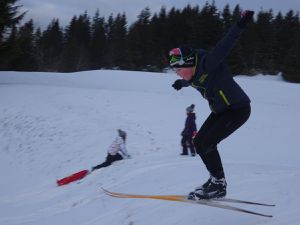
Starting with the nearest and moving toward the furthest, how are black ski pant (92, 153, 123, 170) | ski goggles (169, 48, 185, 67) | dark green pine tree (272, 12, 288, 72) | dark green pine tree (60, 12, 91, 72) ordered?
ski goggles (169, 48, 185, 67) → black ski pant (92, 153, 123, 170) → dark green pine tree (272, 12, 288, 72) → dark green pine tree (60, 12, 91, 72)

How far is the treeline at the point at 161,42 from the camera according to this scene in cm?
5712

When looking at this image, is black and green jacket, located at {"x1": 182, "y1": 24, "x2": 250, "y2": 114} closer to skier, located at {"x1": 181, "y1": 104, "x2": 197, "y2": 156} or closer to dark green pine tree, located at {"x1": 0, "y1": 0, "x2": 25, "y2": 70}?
skier, located at {"x1": 181, "y1": 104, "x2": 197, "y2": 156}

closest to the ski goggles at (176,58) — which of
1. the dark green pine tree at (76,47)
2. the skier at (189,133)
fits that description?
the skier at (189,133)

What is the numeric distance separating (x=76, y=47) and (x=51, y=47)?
281 inches

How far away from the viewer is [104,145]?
651 inches

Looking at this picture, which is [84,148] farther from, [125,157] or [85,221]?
[85,221]

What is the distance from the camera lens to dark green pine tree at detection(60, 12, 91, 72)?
235 ft

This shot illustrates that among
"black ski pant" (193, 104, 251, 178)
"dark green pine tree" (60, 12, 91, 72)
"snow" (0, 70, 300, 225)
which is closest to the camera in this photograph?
"black ski pant" (193, 104, 251, 178)

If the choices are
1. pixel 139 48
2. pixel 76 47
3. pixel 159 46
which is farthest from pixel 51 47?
pixel 159 46

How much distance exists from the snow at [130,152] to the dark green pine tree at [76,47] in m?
37.8

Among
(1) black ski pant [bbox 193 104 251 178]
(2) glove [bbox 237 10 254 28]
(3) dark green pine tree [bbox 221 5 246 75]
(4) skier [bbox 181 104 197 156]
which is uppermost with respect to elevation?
(3) dark green pine tree [bbox 221 5 246 75]

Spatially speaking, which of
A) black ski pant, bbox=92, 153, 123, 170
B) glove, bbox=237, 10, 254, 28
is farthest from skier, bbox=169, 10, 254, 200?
black ski pant, bbox=92, 153, 123, 170

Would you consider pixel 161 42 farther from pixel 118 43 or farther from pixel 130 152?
pixel 130 152

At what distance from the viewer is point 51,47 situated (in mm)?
77188
